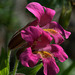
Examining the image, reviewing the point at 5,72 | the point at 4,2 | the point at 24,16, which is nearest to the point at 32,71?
the point at 5,72

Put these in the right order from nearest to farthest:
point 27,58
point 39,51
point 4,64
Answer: point 27,58, point 39,51, point 4,64

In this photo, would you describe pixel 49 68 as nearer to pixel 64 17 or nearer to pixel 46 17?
pixel 46 17

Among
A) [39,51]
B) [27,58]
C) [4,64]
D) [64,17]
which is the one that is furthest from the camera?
[64,17]

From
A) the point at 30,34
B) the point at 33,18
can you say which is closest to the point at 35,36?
the point at 30,34

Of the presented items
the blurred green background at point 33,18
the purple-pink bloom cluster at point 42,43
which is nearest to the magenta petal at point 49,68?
the purple-pink bloom cluster at point 42,43

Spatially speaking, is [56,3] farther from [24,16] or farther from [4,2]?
[24,16]

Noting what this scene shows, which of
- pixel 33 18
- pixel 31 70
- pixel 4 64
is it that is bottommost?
pixel 33 18

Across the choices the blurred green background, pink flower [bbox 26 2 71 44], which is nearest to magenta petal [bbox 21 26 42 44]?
pink flower [bbox 26 2 71 44]
